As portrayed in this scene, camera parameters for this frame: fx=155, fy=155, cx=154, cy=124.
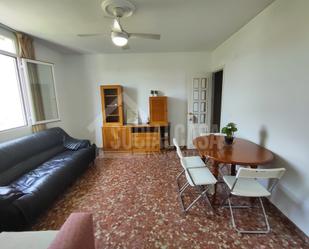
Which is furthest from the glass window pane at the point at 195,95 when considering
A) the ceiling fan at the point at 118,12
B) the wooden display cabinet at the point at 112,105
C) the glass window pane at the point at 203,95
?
the ceiling fan at the point at 118,12

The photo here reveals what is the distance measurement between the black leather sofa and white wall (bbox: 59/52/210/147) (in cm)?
128

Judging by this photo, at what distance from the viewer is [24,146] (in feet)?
7.88

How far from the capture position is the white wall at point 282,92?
156cm

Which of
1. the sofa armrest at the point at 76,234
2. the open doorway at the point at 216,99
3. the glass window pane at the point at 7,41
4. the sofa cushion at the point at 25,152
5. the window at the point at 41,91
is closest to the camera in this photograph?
the sofa armrest at the point at 76,234

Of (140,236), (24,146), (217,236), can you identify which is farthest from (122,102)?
(217,236)

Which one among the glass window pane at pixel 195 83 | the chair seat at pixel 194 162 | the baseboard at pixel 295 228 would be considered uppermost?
the glass window pane at pixel 195 83

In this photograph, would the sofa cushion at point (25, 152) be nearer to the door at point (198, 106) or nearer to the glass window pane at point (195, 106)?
the door at point (198, 106)

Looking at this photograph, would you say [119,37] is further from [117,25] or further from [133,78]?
[133,78]

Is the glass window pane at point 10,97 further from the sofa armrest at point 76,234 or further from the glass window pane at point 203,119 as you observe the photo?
the glass window pane at point 203,119

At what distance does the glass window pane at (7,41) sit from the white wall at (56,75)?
1.50 feet

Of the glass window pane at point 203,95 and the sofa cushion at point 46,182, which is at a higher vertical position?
the glass window pane at point 203,95

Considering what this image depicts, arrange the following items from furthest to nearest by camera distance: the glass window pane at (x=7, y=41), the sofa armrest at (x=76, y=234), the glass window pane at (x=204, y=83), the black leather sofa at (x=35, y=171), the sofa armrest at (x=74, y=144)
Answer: the glass window pane at (x=204, y=83) < the sofa armrest at (x=74, y=144) < the glass window pane at (x=7, y=41) < the black leather sofa at (x=35, y=171) < the sofa armrest at (x=76, y=234)

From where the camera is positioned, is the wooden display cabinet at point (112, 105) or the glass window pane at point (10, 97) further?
the wooden display cabinet at point (112, 105)

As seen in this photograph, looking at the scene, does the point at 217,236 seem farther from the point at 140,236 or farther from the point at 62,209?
the point at 62,209
